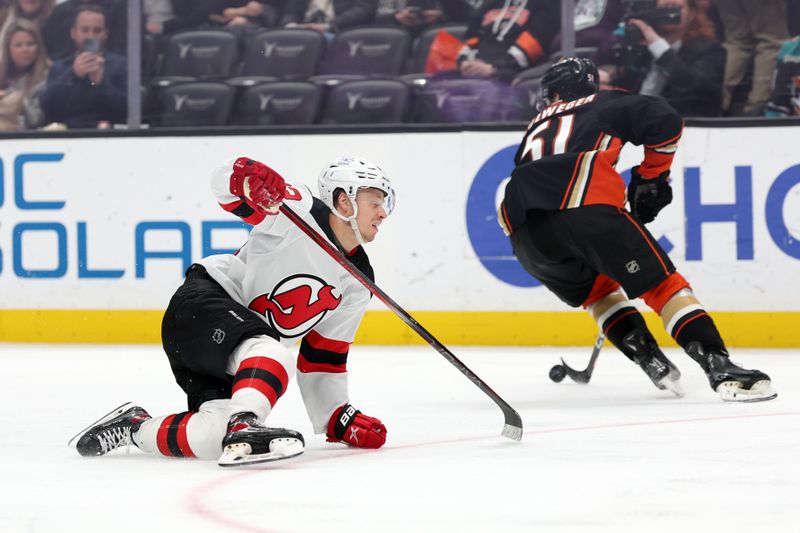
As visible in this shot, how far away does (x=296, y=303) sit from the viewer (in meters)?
2.75

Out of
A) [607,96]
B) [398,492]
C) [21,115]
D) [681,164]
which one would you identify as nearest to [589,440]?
[398,492]

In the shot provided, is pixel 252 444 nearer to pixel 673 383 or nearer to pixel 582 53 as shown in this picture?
pixel 673 383

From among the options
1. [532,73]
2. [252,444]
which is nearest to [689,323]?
[252,444]

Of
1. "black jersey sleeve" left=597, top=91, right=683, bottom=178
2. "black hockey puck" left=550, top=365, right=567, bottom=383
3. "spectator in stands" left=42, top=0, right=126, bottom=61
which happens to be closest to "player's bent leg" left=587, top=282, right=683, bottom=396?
"black hockey puck" left=550, top=365, right=567, bottom=383

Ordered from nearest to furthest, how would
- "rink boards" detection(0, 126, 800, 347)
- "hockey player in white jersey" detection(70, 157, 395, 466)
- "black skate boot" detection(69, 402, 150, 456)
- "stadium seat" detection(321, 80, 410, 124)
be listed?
"hockey player in white jersey" detection(70, 157, 395, 466), "black skate boot" detection(69, 402, 150, 456), "rink boards" detection(0, 126, 800, 347), "stadium seat" detection(321, 80, 410, 124)

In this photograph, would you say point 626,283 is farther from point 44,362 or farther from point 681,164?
point 44,362

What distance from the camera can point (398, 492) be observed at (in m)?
2.22

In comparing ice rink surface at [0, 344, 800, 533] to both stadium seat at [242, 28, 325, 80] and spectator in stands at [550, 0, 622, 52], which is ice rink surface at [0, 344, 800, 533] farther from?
stadium seat at [242, 28, 325, 80]

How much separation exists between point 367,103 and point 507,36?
28.1 inches

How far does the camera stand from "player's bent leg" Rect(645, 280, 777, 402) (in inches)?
139

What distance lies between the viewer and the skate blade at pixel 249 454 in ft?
7.87

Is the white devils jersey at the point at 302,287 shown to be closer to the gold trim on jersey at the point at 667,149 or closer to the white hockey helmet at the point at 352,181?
the white hockey helmet at the point at 352,181

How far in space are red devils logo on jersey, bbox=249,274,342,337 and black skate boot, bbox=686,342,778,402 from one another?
130cm

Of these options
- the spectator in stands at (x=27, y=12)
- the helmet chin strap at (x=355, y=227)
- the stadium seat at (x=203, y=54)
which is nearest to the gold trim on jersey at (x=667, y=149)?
the helmet chin strap at (x=355, y=227)
